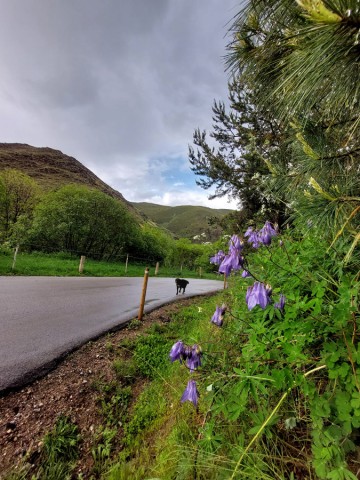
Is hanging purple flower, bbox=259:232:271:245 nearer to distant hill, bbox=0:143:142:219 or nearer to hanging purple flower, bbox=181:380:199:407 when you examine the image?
hanging purple flower, bbox=181:380:199:407

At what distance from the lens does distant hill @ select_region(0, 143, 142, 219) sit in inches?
2875

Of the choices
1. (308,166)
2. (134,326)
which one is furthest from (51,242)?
(308,166)

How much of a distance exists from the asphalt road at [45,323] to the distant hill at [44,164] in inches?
Answer: 2670

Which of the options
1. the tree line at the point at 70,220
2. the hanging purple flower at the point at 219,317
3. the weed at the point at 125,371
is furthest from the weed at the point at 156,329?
the tree line at the point at 70,220

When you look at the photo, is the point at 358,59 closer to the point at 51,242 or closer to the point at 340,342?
the point at 340,342

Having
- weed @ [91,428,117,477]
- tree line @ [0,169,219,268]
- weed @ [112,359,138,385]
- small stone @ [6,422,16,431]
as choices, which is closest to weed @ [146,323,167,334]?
weed @ [112,359,138,385]

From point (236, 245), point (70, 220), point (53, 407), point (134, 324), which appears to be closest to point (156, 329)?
point (134, 324)

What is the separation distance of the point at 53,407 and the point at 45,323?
7.99 feet

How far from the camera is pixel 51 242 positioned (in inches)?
827

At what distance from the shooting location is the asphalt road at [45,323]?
3197 millimetres

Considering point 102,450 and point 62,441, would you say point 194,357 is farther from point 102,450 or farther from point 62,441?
point 62,441

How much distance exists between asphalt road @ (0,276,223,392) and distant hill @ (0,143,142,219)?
67822 millimetres

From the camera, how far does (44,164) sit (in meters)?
82.9

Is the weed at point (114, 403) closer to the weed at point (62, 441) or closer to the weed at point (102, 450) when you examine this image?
the weed at point (102, 450)
